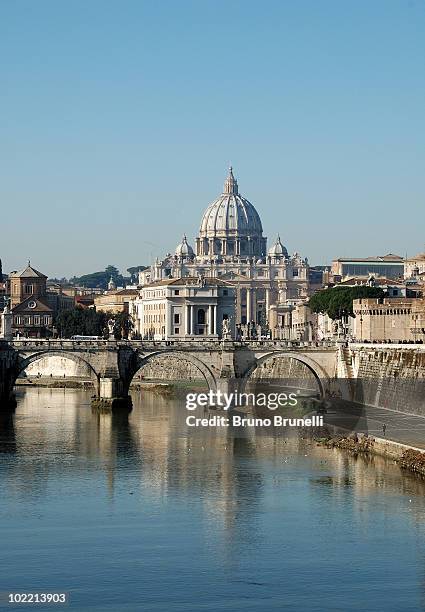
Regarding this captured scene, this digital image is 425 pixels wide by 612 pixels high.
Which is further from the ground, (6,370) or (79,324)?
(79,324)

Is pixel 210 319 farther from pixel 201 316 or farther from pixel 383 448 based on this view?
pixel 383 448

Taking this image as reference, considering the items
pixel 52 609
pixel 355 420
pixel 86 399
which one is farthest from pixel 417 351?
pixel 52 609

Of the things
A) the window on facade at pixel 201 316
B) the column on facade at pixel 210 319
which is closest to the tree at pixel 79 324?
the window on facade at pixel 201 316

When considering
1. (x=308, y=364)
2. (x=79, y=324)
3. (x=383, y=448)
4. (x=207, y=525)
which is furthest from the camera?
(x=79, y=324)

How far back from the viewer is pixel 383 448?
5809 centimetres

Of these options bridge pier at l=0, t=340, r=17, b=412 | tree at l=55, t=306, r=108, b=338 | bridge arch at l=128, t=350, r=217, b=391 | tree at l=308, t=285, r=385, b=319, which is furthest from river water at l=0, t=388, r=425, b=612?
tree at l=55, t=306, r=108, b=338

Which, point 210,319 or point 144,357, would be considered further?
point 210,319

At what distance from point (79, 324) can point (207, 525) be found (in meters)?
101

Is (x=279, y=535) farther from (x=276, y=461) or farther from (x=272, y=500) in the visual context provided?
(x=276, y=461)

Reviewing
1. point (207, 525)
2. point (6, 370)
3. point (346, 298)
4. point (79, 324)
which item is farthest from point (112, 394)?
point (79, 324)

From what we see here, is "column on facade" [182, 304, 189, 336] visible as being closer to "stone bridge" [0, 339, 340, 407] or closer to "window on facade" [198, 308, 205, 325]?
"window on facade" [198, 308, 205, 325]

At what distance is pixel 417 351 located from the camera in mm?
74500

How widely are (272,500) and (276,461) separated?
9.49m

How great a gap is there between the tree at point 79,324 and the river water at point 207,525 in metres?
76.5
